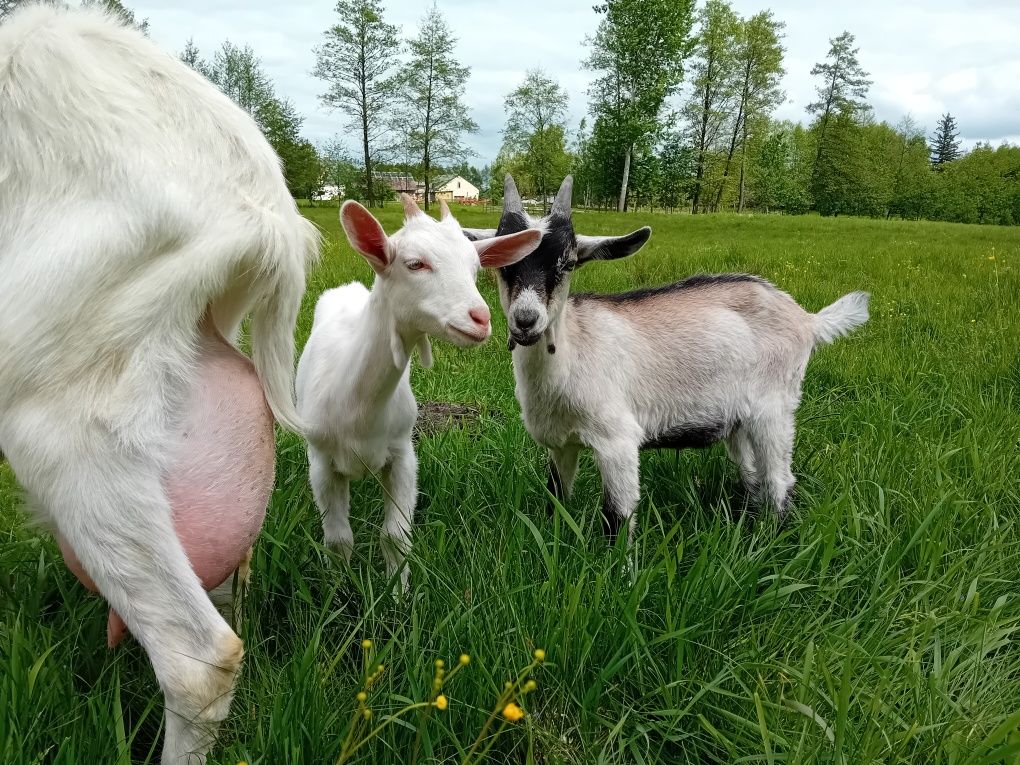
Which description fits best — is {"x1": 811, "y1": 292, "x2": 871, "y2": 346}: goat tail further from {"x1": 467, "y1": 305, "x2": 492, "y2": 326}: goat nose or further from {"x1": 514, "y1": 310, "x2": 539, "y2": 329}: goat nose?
{"x1": 467, "y1": 305, "x2": 492, "y2": 326}: goat nose

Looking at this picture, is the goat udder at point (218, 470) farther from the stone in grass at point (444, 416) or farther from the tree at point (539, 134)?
the tree at point (539, 134)

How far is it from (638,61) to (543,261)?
99.6ft

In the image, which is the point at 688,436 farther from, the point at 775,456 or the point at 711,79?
the point at 711,79

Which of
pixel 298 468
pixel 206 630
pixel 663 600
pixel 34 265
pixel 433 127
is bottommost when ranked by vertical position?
pixel 298 468

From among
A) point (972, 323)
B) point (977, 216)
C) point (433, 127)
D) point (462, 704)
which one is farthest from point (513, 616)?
point (977, 216)

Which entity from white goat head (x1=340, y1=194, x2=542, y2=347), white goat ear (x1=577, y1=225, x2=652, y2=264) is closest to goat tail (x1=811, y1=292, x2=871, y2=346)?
white goat ear (x1=577, y1=225, x2=652, y2=264)

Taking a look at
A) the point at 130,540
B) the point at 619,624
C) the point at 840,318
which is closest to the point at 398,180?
the point at 840,318

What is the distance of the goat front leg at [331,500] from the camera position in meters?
2.50

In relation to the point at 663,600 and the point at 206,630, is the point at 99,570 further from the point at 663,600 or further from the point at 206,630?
the point at 663,600

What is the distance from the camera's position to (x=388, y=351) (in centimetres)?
232

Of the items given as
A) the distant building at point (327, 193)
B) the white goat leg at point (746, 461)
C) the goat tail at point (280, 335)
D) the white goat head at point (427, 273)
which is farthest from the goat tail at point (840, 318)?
the distant building at point (327, 193)

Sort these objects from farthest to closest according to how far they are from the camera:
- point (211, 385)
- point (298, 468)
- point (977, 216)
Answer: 1. point (977, 216)
2. point (298, 468)
3. point (211, 385)

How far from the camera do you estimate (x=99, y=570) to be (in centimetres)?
129

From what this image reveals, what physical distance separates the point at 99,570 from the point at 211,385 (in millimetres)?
426
